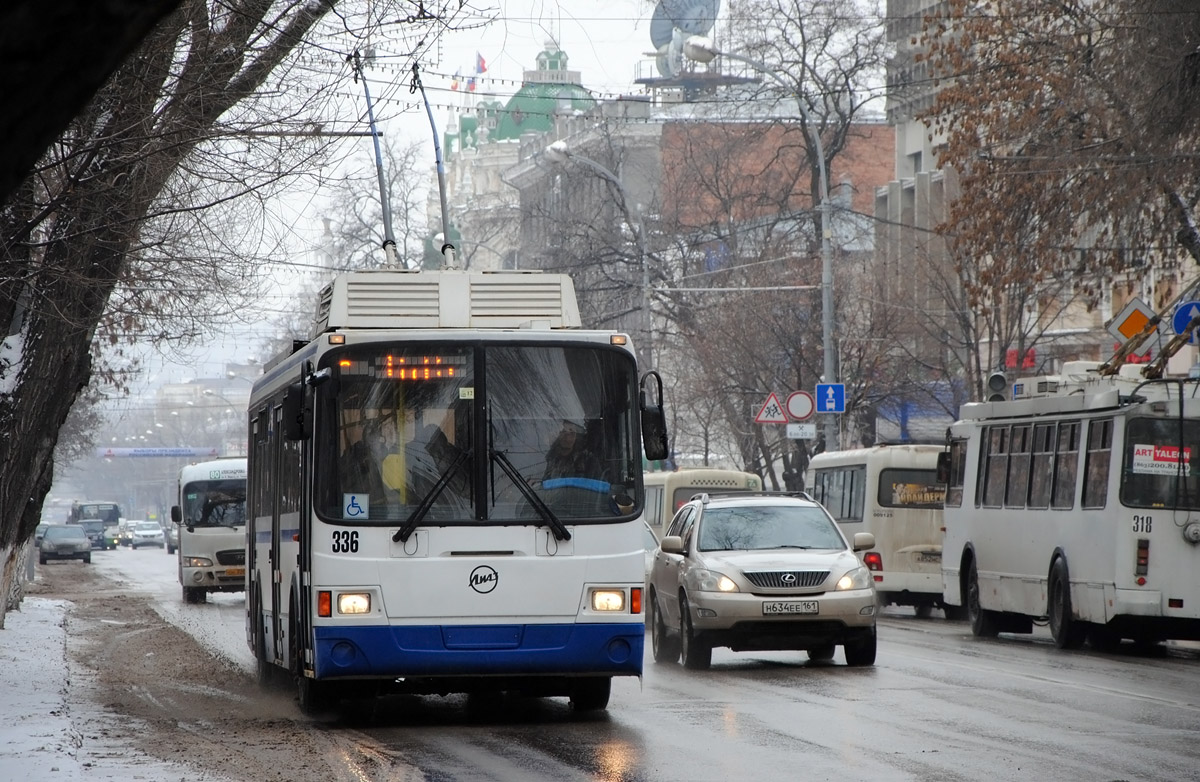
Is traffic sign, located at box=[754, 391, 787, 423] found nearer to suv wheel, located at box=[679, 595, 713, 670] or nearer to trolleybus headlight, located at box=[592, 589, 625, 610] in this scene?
suv wheel, located at box=[679, 595, 713, 670]

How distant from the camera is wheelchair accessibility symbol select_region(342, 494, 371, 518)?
40.4 ft

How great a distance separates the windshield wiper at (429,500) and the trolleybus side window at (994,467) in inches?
473

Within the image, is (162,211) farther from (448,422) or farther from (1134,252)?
(1134,252)

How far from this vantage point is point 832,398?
119ft

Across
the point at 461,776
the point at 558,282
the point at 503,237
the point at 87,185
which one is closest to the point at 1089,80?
the point at 558,282

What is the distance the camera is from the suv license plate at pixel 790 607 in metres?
17.1

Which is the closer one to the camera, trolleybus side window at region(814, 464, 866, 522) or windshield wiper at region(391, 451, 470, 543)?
windshield wiper at region(391, 451, 470, 543)

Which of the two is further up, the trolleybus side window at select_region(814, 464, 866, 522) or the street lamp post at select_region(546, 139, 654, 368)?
the street lamp post at select_region(546, 139, 654, 368)

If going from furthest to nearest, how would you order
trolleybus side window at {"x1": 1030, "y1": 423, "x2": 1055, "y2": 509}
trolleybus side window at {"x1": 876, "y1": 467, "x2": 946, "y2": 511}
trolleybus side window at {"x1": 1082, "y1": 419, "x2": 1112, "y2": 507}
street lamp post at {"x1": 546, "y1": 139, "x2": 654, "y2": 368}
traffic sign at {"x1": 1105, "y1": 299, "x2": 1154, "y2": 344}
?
1. street lamp post at {"x1": 546, "y1": 139, "x2": 654, "y2": 368}
2. trolleybus side window at {"x1": 876, "y1": 467, "x2": 946, "y2": 511}
3. traffic sign at {"x1": 1105, "y1": 299, "x2": 1154, "y2": 344}
4. trolleybus side window at {"x1": 1030, "y1": 423, "x2": 1055, "y2": 509}
5. trolleybus side window at {"x1": 1082, "y1": 419, "x2": 1112, "y2": 507}

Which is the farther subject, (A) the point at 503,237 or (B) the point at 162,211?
(A) the point at 503,237

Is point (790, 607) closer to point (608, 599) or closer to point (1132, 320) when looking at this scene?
point (608, 599)

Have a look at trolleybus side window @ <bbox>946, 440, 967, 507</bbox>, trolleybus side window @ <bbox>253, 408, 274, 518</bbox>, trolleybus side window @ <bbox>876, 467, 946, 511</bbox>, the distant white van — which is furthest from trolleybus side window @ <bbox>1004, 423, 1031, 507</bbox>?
trolleybus side window @ <bbox>253, 408, 274, 518</bbox>

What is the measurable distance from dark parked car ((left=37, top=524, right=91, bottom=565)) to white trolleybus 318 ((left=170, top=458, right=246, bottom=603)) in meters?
40.4

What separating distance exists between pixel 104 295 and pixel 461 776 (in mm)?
8244
